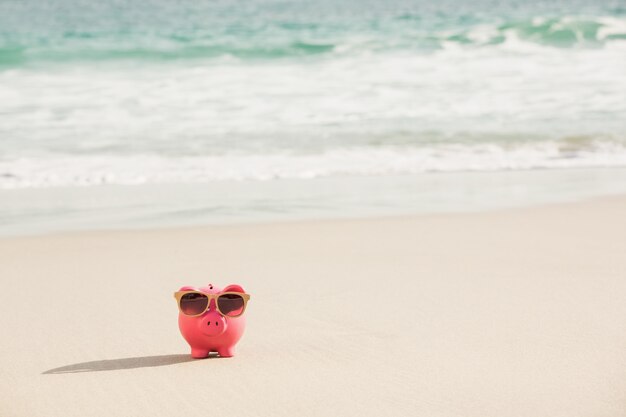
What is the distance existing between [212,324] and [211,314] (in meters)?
0.03

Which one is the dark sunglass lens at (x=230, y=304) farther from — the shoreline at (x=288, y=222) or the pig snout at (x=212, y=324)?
the shoreline at (x=288, y=222)

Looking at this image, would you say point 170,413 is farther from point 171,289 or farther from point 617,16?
point 617,16

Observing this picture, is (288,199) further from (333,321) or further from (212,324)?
(212,324)

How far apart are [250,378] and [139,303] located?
3.83 feet

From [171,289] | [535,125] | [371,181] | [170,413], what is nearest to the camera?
[170,413]

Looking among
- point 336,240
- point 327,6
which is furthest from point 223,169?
point 327,6

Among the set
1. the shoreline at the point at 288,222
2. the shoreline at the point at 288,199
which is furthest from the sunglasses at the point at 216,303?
the shoreline at the point at 288,199

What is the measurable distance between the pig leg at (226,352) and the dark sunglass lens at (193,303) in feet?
0.52

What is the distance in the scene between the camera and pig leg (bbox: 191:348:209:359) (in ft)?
10.3

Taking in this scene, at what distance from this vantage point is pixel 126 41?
20.2 m

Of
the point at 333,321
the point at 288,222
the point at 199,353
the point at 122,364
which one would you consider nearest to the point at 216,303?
the point at 199,353

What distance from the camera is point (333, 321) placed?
3.68 meters

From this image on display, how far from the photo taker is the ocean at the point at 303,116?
7.40 meters

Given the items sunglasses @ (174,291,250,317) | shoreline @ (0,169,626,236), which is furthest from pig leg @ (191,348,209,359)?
shoreline @ (0,169,626,236)
